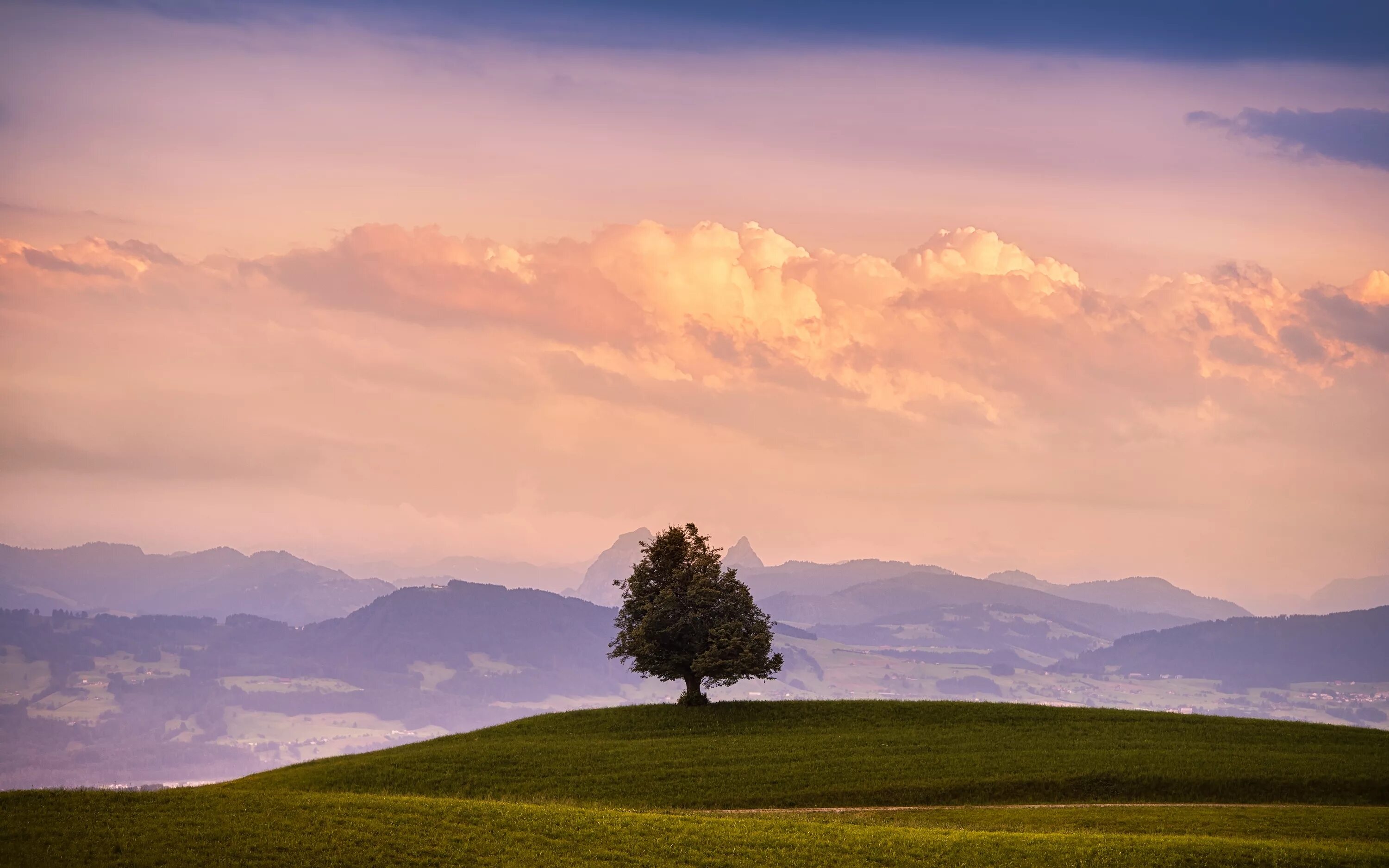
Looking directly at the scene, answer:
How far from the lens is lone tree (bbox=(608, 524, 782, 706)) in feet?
270

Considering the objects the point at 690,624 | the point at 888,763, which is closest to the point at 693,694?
the point at 690,624

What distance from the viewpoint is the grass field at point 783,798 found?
4234 cm

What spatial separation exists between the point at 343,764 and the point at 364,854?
26951mm

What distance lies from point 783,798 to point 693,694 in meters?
26.6

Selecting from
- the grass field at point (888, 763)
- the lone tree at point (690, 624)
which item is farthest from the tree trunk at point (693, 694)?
the grass field at point (888, 763)

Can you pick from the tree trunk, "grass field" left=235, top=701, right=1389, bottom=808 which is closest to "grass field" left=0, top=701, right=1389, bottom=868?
"grass field" left=235, top=701, right=1389, bottom=808

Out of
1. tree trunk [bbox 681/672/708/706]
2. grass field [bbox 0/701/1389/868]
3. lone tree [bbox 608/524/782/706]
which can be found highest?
lone tree [bbox 608/524/782/706]

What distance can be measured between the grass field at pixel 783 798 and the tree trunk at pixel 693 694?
5.47 feet

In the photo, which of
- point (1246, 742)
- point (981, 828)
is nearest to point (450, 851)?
point (981, 828)

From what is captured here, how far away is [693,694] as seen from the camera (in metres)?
84.0

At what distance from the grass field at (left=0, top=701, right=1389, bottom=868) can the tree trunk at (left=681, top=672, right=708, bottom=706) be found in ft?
5.47

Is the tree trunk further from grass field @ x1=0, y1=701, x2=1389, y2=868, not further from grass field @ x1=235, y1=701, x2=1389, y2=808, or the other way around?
grass field @ x1=235, y1=701, x2=1389, y2=808

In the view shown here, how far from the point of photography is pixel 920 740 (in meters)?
68.6

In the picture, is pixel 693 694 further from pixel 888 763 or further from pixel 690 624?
pixel 888 763
